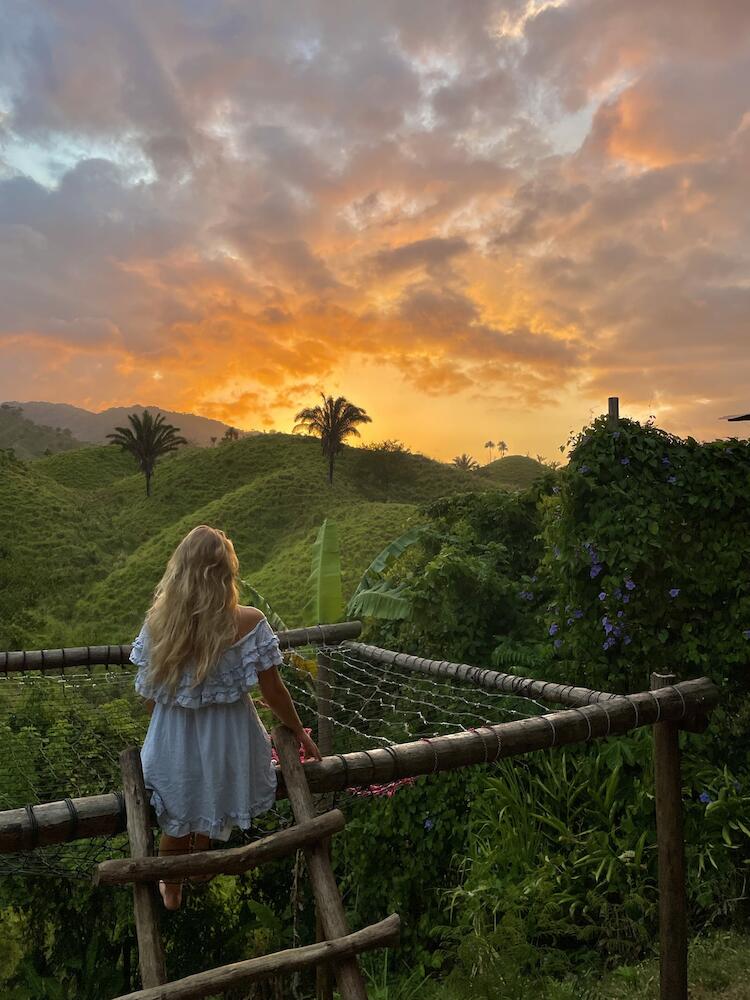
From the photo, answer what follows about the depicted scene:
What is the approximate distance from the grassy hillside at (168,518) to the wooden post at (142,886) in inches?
570

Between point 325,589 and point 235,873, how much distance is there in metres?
5.70

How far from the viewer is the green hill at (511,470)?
1592 inches

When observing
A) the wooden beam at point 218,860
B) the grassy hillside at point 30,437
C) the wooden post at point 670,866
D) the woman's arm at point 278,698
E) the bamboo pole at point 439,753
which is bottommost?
the wooden post at point 670,866

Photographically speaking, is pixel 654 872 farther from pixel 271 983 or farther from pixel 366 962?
pixel 271 983

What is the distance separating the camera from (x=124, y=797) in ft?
7.87

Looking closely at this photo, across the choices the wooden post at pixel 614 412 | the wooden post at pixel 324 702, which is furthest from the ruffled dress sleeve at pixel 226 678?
the wooden post at pixel 614 412

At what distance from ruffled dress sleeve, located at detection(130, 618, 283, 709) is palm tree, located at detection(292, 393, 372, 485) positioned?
96.5ft

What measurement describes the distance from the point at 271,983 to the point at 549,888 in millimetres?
2073

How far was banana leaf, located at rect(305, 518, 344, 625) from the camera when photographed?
7.91 meters

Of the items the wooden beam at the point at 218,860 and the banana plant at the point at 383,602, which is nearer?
the wooden beam at the point at 218,860

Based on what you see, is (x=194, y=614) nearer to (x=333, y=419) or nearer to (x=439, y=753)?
(x=439, y=753)

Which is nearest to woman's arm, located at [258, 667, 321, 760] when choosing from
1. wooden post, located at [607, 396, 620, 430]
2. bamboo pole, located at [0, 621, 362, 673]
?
bamboo pole, located at [0, 621, 362, 673]

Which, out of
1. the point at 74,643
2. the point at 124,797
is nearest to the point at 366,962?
the point at 124,797

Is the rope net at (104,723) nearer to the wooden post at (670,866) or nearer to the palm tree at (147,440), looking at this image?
the wooden post at (670,866)
